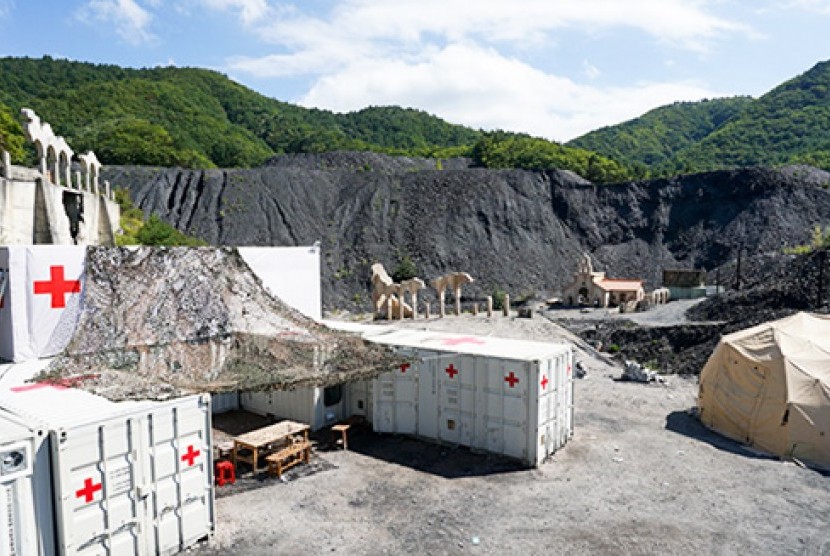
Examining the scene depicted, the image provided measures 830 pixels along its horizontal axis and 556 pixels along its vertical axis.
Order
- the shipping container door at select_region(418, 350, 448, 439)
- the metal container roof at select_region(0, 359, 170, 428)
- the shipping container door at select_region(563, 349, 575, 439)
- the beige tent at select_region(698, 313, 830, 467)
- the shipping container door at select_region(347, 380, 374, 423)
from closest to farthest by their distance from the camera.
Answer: the metal container roof at select_region(0, 359, 170, 428), the beige tent at select_region(698, 313, 830, 467), the shipping container door at select_region(418, 350, 448, 439), the shipping container door at select_region(563, 349, 575, 439), the shipping container door at select_region(347, 380, 374, 423)

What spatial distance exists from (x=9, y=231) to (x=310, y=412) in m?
17.7

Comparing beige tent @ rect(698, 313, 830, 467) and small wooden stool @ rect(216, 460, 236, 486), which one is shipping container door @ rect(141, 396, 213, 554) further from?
beige tent @ rect(698, 313, 830, 467)

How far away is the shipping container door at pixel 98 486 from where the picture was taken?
811cm

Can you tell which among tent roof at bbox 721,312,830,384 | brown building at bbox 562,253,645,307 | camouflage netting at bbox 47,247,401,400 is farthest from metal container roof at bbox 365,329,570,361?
brown building at bbox 562,253,645,307

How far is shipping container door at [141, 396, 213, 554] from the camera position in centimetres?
927

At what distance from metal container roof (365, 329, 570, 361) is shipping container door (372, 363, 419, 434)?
88 centimetres

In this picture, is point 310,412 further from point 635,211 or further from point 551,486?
point 635,211

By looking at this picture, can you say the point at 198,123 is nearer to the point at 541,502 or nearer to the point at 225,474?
the point at 225,474

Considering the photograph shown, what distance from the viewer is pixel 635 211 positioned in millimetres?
65625

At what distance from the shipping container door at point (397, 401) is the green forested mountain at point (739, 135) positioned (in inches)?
3077

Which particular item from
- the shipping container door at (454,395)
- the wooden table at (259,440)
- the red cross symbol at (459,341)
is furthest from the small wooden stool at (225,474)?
the red cross symbol at (459,341)

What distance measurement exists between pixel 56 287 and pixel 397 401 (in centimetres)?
886

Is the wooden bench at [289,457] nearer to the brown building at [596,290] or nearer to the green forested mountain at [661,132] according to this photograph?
the brown building at [596,290]

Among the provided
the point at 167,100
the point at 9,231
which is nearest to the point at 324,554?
the point at 9,231
